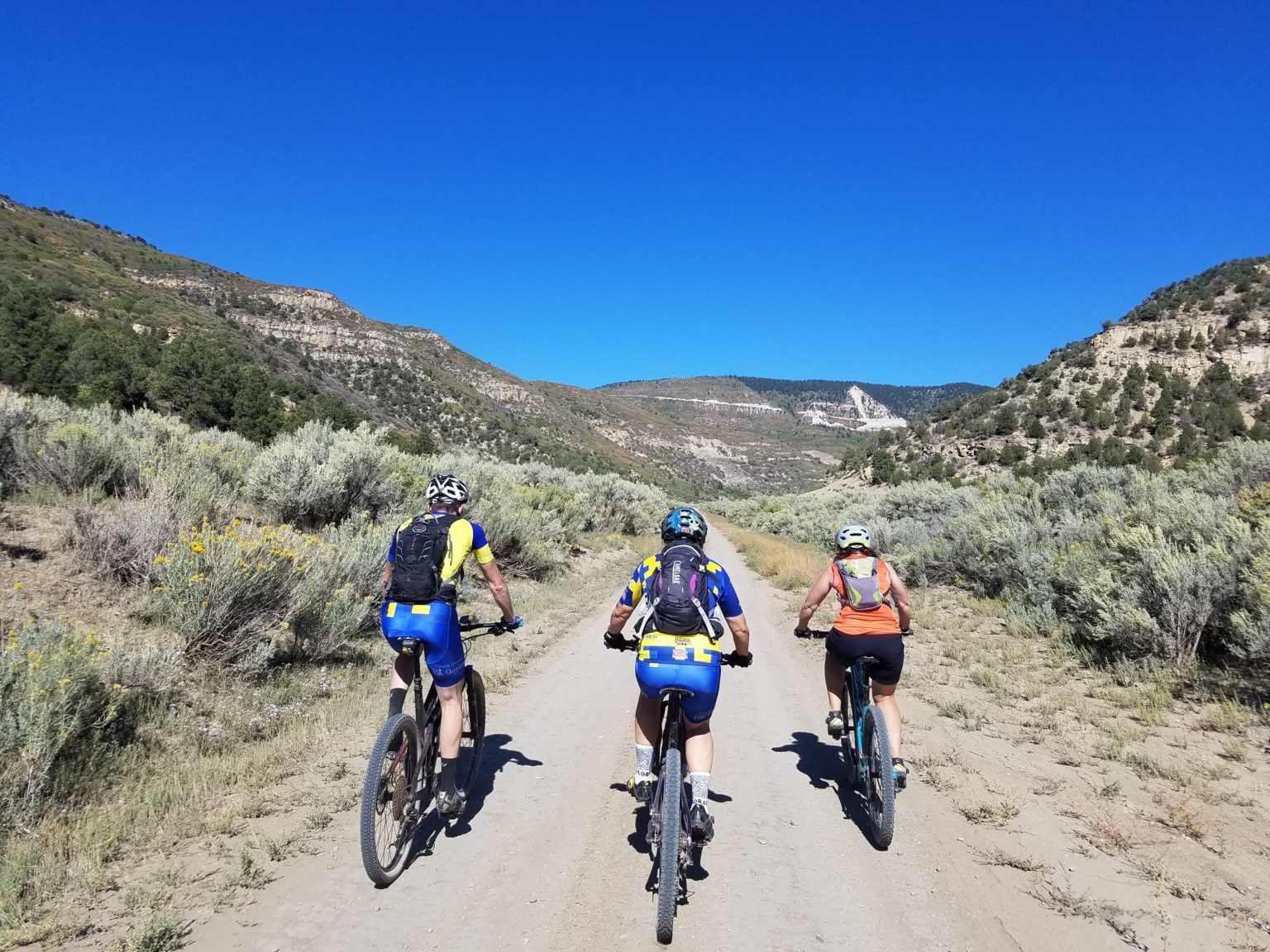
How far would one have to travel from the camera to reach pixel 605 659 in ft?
28.9

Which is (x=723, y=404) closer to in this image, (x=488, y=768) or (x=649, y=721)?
(x=488, y=768)

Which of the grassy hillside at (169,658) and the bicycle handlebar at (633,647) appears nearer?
the grassy hillside at (169,658)

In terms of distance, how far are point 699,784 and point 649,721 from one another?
488mm

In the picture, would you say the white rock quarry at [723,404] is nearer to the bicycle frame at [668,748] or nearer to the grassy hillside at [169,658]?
the grassy hillside at [169,658]

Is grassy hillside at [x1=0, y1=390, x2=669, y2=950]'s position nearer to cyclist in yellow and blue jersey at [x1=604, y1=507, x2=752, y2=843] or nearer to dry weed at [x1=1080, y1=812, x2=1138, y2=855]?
cyclist in yellow and blue jersey at [x1=604, y1=507, x2=752, y2=843]

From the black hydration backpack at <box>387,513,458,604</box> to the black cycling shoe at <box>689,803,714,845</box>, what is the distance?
184 cm

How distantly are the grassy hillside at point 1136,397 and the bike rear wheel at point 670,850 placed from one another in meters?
29.8

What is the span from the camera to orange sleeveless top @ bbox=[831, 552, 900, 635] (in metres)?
4.70

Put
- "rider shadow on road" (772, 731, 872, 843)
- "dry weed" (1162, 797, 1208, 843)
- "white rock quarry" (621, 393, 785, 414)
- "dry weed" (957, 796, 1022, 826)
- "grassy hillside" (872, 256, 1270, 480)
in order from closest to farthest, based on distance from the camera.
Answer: "dry weed" (1162, 797, 1208, 843) < "dry weed" (957, 796, 1022, 826) < "rider shadow on road" (772, 731, 872, 843) < "grassy hillside" (872, 256, 1270, 480) < "white rock quarry" (621, 393, 785, 414)

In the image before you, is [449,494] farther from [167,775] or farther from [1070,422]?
[1070,422]

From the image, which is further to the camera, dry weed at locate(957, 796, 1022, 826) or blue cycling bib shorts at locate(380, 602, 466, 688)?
dry weed at locate(957, 796, 1022, 826)

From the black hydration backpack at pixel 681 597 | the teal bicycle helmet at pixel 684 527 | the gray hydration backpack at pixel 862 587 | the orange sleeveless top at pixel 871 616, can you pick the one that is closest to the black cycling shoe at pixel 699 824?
the black hydration backpack at pixel 681 597

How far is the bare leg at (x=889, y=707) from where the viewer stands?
454 cm

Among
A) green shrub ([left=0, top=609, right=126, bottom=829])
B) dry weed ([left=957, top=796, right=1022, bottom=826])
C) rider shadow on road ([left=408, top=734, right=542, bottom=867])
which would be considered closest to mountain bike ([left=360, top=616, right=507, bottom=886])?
rider shadow on road ([left=408, top=734, right=542, bottom=867])
